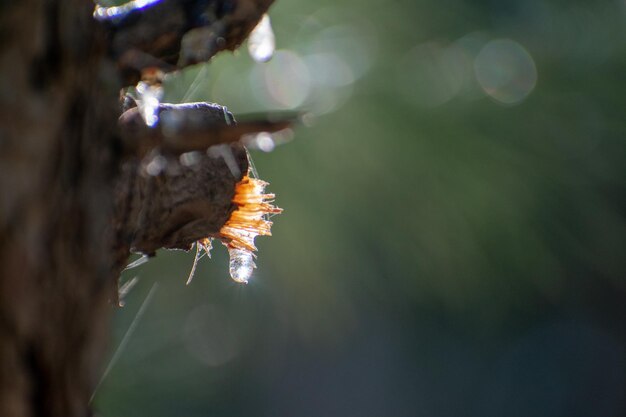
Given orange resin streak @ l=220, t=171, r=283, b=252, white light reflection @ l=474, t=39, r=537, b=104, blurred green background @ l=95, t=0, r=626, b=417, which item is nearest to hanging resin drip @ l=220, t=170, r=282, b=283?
orange resin streak @ l=220, t=171, r=283, b=252

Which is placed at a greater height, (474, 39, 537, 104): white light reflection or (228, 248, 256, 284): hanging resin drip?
(474, 39, 537, 104): white light reflection

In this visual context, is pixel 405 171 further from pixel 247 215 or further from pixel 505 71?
pixel 247 215

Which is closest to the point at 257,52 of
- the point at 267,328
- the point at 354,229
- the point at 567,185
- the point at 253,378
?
the point at 354,229

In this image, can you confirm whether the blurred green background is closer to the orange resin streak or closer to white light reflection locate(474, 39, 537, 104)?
white light reflection locate(474, 39, 537, 104)

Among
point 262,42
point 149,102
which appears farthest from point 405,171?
point 149,102

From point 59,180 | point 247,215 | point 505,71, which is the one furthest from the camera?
point 505,71

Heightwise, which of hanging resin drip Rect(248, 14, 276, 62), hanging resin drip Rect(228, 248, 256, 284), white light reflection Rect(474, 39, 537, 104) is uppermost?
white light reflection Rect(474, 39, 537, 104)
